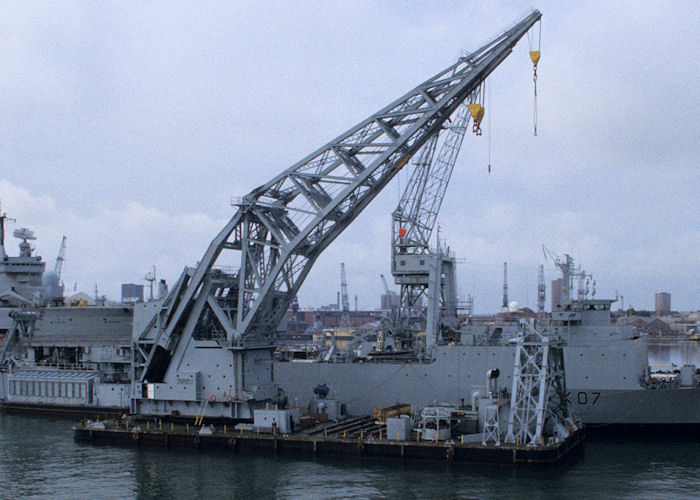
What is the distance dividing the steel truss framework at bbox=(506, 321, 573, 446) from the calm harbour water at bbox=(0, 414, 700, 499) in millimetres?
1766

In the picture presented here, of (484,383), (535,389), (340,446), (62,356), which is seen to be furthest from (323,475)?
(62,356)

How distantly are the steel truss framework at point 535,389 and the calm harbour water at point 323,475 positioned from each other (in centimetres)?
177

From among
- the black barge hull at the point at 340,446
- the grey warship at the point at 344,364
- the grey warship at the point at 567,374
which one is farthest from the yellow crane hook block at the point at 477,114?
the black barge hull at the point at 340,446

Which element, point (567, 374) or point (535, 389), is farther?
point (567, 374)

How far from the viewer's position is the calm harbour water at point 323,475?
23203 mm

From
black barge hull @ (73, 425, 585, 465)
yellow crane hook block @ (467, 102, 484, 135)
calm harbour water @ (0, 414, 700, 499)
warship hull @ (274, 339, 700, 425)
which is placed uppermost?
yellow crane hook block @ (467, 102, 484, 135)

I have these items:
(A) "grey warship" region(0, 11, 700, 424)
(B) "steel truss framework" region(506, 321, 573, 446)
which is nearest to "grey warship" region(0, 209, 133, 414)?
(A) "grey warship" region(0, 11, 700, 424)

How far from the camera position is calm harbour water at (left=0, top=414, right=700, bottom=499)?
2320 centimetres

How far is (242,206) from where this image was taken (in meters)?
32.6

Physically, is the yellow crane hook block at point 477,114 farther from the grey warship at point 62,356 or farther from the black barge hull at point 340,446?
the grey warship at point 62,356

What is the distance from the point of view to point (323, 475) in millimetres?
25547

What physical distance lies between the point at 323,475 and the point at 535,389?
10037 mm

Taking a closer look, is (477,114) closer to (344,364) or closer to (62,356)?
(344,364)

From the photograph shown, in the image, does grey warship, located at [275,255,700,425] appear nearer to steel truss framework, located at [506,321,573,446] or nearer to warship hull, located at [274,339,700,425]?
warship hull, located at [274,339,700,425]
